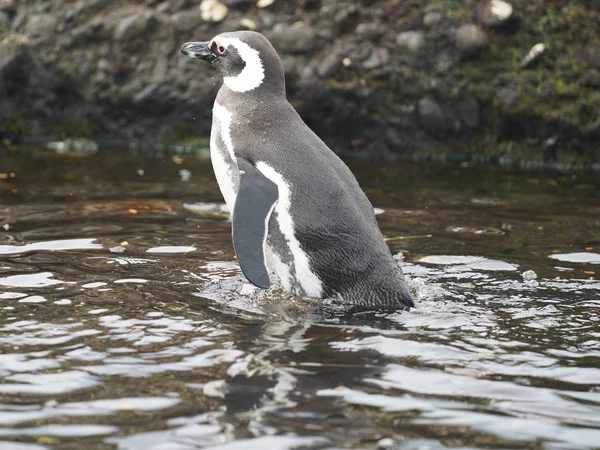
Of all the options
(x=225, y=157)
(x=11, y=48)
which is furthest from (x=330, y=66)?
(x=225, y=157)

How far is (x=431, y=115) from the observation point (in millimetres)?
10398

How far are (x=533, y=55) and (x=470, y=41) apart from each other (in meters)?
0.67

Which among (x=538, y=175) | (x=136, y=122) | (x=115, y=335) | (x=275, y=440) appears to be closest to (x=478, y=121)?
(x=538, y=175)

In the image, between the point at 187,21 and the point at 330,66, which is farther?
the point at 187,21

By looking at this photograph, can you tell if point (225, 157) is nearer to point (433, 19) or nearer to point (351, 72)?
point (351, 72)

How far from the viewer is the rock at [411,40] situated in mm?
10625

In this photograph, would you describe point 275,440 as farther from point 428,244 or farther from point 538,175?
point 538,175

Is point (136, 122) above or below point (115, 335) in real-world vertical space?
above

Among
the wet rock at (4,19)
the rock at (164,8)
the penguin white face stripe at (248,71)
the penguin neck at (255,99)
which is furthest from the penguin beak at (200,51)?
the wet rock at (4,19)

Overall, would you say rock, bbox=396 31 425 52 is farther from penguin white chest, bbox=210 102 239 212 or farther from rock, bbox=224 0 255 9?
penguin white chest, bbox=210 102 239 212

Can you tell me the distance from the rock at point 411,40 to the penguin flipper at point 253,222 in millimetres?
6002

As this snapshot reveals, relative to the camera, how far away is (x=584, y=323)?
4688 millimetres

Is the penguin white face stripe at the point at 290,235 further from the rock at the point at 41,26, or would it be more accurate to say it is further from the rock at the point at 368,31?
the rock at the point at 41,26

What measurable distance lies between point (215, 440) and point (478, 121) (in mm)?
7698
